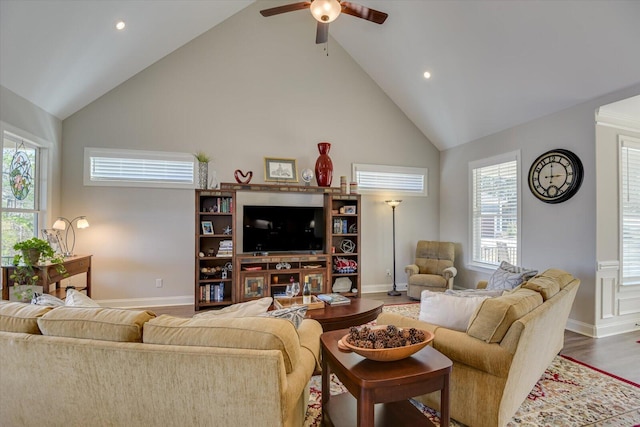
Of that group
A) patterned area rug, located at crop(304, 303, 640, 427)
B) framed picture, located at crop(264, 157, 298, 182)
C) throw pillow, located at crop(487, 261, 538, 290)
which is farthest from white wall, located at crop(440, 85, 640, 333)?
framed picture, located at crop(264, 157, 298, 182)

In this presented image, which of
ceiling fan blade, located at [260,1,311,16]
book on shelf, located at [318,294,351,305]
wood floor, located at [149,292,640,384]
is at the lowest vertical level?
wood floor, located at [149,292,640,384]

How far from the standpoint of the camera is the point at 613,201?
3.85 meters

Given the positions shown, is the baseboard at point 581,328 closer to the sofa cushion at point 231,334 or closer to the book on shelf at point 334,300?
the book on shelf at point 334,300

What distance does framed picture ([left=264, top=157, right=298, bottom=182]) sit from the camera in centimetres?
526

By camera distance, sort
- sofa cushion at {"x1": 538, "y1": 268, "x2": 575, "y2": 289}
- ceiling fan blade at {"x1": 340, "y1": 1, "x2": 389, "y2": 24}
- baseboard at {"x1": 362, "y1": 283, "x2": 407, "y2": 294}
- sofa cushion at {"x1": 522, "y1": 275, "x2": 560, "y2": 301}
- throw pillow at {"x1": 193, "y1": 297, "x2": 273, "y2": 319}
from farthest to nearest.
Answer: baseboard at {"x1": 362, "y1": 283, "x2": 407, "y2": 294}
ceiling fan blade at {"x1": 340, "y1": 1, "x2": 389, "y2": 24}
sofa cushion at {"x1": 538, "y1": 268, "x2": 575, "y2": 289}
sofa cushion at {"x1": 522, "y1": 275, "x2": 560, "y2": 301}
throw pillow at {"x1": 193, "y1": 297, "x2": 273, "y2": 319}

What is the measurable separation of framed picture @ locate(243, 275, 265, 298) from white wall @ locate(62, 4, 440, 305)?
0.96 meters

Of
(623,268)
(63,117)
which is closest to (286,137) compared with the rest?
(63,117)

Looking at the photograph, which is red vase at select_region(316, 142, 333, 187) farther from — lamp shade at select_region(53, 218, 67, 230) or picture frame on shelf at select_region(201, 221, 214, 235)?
lamp shade at select_region(53, 218, 67, 230)

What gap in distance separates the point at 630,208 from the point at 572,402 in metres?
3.01

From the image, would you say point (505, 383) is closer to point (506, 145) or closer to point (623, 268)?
point (623, 268)

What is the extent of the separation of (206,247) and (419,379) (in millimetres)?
4192

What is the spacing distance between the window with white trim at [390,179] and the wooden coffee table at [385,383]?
422cm

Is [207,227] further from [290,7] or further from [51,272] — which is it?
[290,7]

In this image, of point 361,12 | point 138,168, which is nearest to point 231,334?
point 361,12
